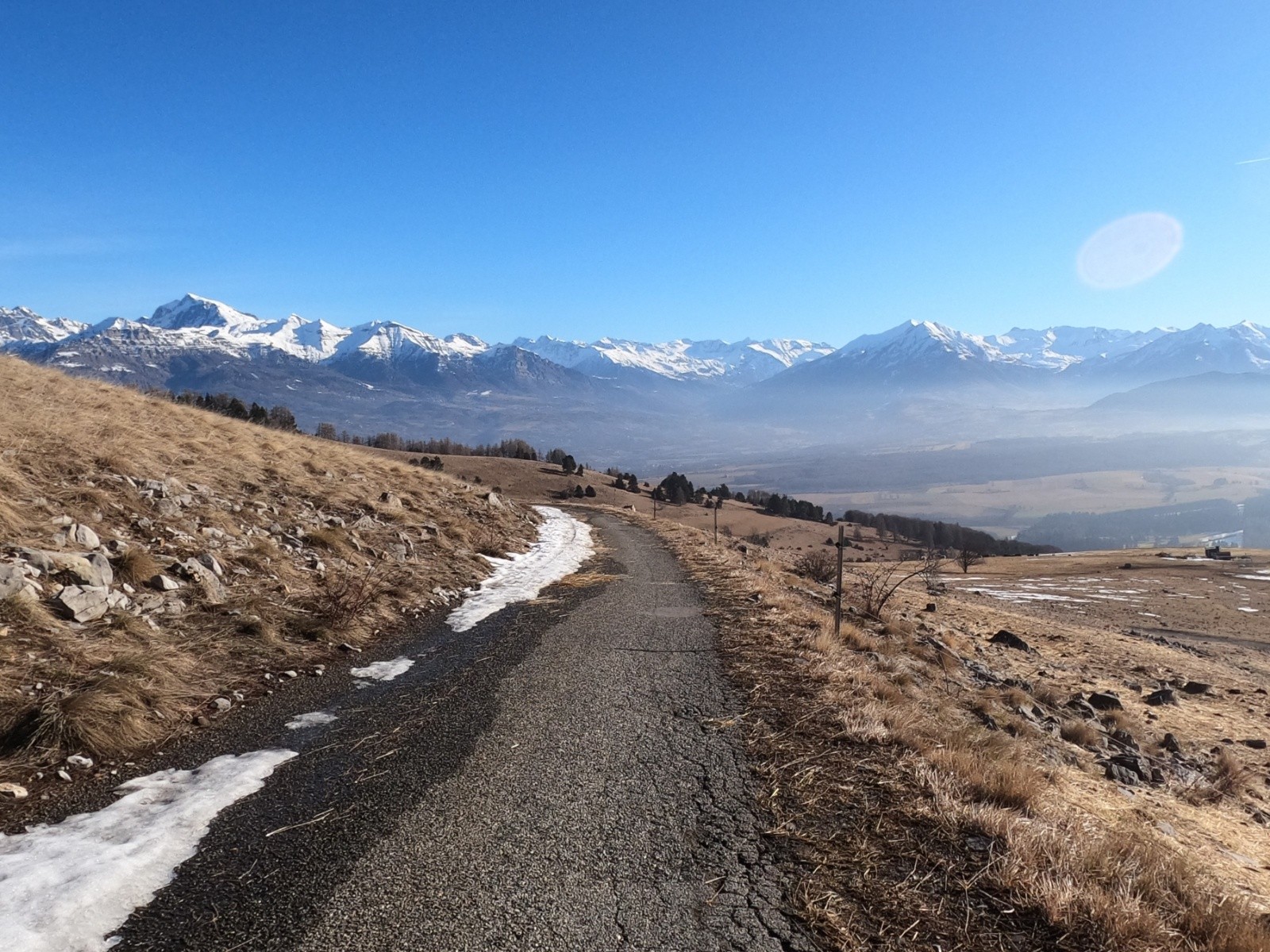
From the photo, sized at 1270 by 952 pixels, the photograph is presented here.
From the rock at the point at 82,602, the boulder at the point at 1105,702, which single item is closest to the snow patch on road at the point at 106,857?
the rock at the point at 82,602

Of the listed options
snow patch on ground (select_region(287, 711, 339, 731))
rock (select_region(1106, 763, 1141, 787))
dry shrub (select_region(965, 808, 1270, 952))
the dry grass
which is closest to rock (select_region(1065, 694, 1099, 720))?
rock (select_region(1106, 763, 1141, 787))

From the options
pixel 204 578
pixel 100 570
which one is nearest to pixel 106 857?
pixel 100 570

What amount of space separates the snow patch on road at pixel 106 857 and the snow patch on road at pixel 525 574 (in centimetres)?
507

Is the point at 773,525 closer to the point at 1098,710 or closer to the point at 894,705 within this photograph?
the point at 1098,710

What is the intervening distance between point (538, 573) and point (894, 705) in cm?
965

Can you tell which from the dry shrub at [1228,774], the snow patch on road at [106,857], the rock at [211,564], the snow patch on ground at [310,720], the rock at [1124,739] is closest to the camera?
the snow patch on road at [106,857]

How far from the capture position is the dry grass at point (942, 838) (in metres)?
3.27

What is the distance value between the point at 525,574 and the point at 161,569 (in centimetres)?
790

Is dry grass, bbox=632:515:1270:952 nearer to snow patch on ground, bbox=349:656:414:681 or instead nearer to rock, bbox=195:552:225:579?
snow patch on ground, bbox=349:656:414:681

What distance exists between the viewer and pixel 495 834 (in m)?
3.88

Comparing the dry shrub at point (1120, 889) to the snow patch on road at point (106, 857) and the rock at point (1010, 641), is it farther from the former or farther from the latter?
the rock at point (1010, 641)

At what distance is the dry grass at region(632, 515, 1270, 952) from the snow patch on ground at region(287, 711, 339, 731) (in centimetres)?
398

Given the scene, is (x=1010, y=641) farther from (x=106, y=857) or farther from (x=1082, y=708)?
(x=106, y=857)

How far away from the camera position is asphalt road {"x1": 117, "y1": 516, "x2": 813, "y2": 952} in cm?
306
